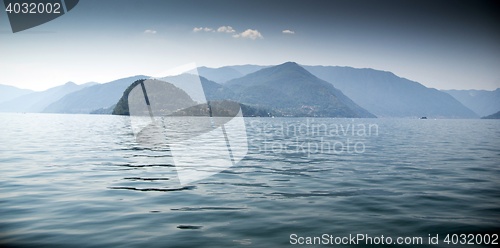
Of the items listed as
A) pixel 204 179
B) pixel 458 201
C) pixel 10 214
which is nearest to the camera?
pixel 10 214

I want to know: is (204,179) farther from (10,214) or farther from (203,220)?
(10,214)

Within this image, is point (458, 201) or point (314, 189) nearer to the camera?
point (458, 201)

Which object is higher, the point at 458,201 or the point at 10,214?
the point at 10,214

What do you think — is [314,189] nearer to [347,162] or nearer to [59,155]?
[347,162]

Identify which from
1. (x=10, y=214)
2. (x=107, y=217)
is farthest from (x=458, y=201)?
(x=10, y=214)

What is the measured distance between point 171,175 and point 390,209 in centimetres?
1378

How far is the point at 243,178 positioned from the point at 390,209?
31.1 feet

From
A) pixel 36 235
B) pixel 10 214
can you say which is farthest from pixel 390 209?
pixel 10 214

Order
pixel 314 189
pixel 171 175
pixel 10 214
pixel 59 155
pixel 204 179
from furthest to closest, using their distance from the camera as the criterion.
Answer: pixel 59 155
pixel 171 175
pixel 204 179
pixel 314 189
pixel 10 214

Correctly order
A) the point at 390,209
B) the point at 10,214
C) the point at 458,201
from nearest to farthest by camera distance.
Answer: the point at 10,214, the point at 390,209, the point at 458,201

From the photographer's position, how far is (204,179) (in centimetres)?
2066


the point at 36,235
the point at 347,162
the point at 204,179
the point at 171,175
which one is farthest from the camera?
the point at 347,162

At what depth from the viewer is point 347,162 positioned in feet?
94.5

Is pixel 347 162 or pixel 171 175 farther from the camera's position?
pixel 347 162
